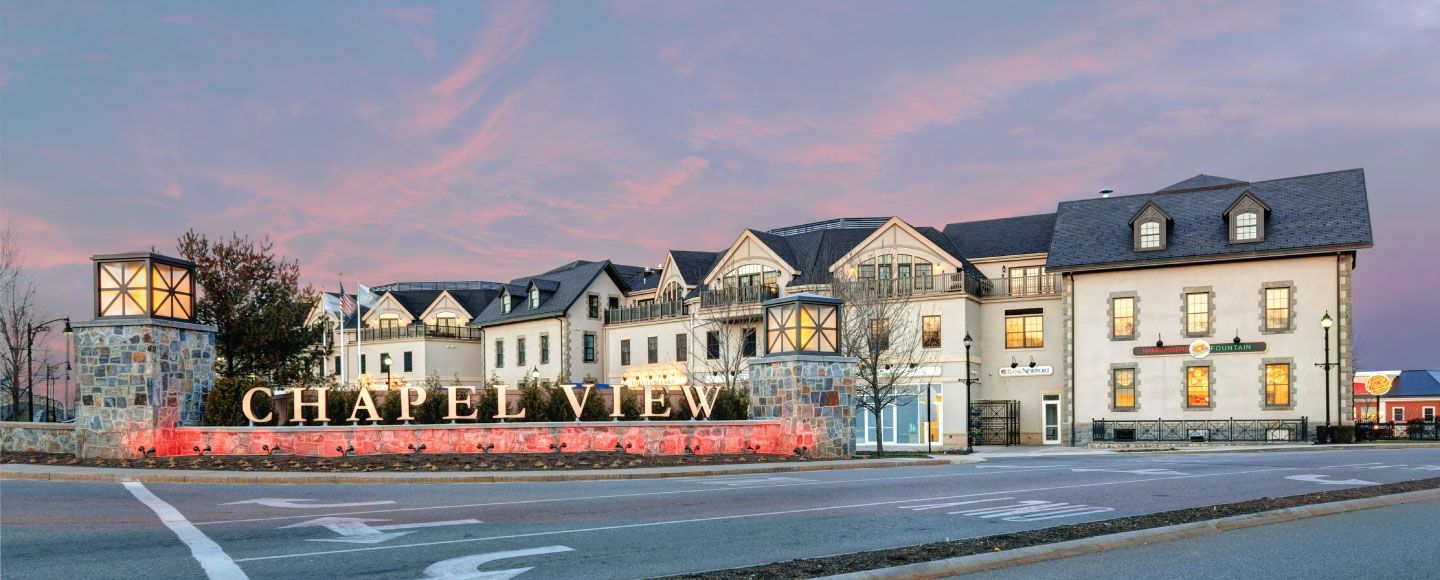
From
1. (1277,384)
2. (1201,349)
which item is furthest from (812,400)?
(1277,384)

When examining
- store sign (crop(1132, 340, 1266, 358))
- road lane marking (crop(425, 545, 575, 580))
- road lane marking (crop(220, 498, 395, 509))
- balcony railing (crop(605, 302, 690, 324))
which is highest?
balcony railing (crop(605, 302, 690, 324))

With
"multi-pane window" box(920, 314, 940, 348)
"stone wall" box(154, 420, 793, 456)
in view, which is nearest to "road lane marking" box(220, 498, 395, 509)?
"stone wall" box(154, 420, 793, 456)

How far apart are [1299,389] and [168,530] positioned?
3952 centimetres

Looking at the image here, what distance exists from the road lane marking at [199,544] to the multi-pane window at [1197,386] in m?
37.6

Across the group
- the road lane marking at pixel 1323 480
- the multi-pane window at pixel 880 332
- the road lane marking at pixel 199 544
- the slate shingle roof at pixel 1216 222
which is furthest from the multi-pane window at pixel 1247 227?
the road lane marking at pixel 199 544

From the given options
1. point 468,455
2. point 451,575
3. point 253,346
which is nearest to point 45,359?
point 253,346

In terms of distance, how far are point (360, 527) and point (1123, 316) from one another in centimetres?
3758

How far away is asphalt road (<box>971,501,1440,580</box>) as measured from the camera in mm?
9195

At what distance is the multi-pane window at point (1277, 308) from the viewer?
39981mm

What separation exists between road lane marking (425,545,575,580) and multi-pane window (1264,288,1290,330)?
3746cm

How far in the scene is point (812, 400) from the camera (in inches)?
1041

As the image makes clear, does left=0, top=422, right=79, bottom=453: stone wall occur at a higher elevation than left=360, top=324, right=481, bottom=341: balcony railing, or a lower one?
lower

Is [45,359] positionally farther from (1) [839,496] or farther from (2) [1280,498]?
(2) [1280,498]

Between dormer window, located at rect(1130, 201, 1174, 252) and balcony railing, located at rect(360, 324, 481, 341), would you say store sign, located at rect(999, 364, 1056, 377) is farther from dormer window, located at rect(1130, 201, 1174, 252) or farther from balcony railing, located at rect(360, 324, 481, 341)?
balcony railing, located at rect(360, 324, 481, 341)
